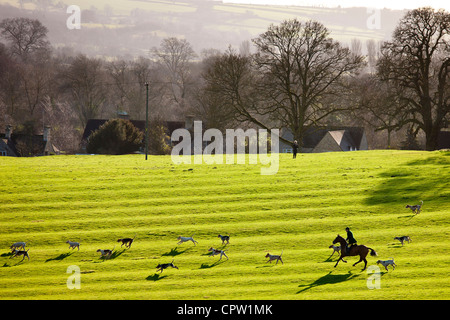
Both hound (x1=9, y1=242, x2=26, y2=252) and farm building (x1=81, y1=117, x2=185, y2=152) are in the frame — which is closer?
hound (x1=9, y1=242, x2=26, y2=252)

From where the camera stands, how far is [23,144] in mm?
97750

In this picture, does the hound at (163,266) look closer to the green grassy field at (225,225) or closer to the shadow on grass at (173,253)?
the green grassy field at (225,225)

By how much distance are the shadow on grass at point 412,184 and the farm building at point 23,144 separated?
7186 centimetres

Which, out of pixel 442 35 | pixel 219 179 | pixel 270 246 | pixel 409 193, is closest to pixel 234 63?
pixel 442 35

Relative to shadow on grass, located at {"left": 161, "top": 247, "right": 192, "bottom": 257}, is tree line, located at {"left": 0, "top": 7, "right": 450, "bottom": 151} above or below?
above

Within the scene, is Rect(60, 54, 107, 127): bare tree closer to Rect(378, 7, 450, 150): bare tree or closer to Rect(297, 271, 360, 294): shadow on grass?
Rect(378, 7, 450, 150): bare tree

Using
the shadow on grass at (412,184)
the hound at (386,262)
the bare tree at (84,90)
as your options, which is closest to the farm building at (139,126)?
the bare tree at (84,90)

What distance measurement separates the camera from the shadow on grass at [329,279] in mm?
25078

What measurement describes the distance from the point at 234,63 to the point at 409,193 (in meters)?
44.9

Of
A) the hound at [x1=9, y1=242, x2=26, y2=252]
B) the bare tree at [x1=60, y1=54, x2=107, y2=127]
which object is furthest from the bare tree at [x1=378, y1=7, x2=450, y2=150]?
the bare tree at [x1=60, y1=54, x2=107, y2=127]

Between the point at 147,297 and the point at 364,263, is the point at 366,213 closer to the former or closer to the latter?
the point at 364,263

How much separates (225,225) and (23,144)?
242 ft

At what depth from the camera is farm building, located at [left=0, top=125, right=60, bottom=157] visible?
317 feet

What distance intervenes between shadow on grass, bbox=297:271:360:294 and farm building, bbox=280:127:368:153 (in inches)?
3095
